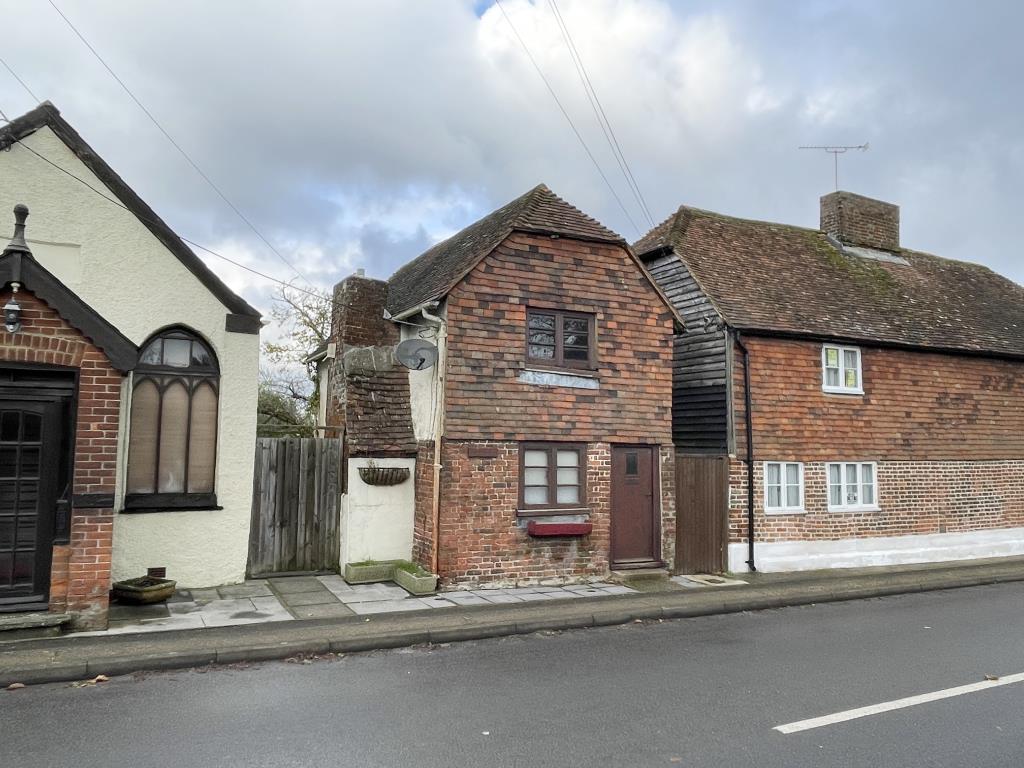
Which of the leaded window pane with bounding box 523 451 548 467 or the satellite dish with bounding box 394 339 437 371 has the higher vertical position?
the satellite dish with bounding box 394 339 437 371

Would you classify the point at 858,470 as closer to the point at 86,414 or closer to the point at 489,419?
the point at 489,419

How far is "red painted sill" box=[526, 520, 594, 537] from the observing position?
463 inches

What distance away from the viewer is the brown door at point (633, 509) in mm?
12773

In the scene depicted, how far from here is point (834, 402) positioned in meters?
15.2

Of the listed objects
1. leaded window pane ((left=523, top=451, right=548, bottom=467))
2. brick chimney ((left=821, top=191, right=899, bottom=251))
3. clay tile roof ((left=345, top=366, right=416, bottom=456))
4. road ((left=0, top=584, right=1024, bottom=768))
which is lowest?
road ((left=0, top=584, right=1024, bottom=768))

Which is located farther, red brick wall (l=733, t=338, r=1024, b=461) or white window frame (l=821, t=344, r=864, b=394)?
white window frame (l=821, t=344, r=864, b=394)

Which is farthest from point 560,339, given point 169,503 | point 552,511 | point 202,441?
point 169,503

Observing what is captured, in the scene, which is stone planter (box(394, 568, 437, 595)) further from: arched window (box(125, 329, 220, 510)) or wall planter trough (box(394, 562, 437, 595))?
arched window (box(125, 329, 220, 510))

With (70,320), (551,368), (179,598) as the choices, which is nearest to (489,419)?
(551,368)

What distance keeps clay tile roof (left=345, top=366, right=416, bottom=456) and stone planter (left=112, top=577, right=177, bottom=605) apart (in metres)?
3.33

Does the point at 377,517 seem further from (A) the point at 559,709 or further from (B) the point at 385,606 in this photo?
(A) the point at 559,709

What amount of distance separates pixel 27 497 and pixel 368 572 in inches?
190

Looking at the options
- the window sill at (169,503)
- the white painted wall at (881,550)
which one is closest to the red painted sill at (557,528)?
the white painted wall at (881,550)

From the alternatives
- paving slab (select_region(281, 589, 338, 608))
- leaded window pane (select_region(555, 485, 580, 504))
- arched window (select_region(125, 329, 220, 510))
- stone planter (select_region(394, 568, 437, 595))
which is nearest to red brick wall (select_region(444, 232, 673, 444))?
leaded window pane (select_region(555, 485, 580, 504))
